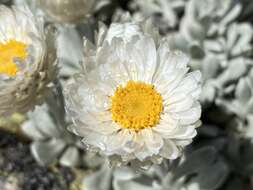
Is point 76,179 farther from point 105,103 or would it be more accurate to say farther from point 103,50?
point 103,50

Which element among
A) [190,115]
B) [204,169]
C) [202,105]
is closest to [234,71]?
[202,105]

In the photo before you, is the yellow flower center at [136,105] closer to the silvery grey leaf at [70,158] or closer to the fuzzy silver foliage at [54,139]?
the fuzzy silver foliage at [54,139]

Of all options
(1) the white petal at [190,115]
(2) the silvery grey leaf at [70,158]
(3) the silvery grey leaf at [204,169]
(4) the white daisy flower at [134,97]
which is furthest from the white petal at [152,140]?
(2) the silvery grey leaf at [70,158]

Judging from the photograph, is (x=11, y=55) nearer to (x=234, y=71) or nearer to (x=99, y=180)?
(x=99, y=180)

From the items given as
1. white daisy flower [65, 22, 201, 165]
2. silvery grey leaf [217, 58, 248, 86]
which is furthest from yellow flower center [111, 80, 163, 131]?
silvery grey leaf [217, 58, 248, 86]

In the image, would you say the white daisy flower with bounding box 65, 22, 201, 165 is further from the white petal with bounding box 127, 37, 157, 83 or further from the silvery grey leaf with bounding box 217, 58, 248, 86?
the silvery grey leaf with bounding box 217, 58, 248, 86

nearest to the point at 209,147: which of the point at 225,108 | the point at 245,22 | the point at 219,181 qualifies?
the point at 219,181
